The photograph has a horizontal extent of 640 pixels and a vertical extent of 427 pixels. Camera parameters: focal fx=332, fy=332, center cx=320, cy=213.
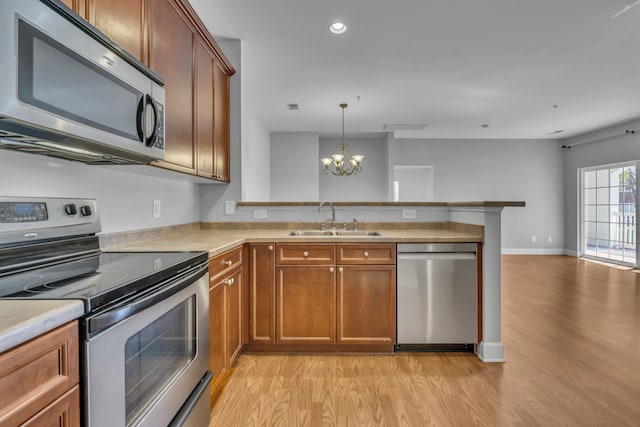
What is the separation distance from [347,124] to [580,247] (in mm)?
5467

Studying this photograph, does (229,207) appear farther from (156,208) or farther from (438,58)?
(438,58)

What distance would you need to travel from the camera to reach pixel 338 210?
117 inches

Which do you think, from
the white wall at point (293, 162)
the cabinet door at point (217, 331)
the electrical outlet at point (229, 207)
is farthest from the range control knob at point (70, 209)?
the white wall at point (293, 162)

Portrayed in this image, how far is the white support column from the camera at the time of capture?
89.7 inches

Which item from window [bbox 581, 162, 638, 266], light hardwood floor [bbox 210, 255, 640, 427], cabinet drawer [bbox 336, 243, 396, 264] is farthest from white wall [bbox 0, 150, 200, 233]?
window [bbox 581, 162, 638, 266]

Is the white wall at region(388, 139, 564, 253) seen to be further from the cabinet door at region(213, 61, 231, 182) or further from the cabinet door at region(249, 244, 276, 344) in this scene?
the cabinet door at region(249, 244, 276, 344)

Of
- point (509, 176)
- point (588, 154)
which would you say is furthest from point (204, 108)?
point (588, 154)

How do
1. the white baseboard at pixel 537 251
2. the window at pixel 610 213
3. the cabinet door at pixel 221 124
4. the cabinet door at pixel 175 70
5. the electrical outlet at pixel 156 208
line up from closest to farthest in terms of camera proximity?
the cabinet door at pixel 175 70, the electrical outlet at pixel 156 208, the cabinet door at pixel 221 124, the window at pixel 610 213, the white baseboard at pixel 537 251

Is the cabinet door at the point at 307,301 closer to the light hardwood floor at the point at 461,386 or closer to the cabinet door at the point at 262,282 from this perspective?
the cabinet door at the point at 262,282

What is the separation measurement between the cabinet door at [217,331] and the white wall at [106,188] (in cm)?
64

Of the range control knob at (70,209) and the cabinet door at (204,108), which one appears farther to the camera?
the cabinet door at (204,108)

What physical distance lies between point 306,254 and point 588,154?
23.6ft

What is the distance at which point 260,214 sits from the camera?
2.94m

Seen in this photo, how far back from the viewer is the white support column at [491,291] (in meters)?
2.28
